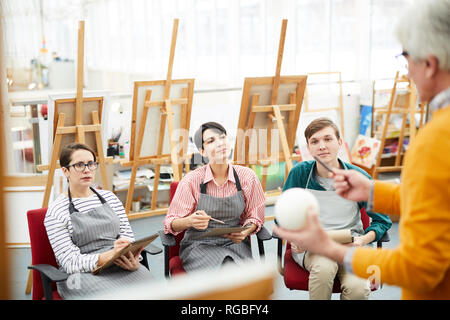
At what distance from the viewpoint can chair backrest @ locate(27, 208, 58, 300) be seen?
2.16 metres

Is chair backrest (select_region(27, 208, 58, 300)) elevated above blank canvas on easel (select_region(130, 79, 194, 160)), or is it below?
below

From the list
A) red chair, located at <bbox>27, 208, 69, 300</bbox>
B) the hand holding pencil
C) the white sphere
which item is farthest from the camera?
red chair, located at <bbox>27, 208, 69, 300</bbox>

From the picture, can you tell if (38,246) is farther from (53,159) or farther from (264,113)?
(264,113)

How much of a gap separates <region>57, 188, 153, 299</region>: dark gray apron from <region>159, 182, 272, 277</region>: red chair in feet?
0.66

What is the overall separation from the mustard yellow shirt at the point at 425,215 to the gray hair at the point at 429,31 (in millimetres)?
120

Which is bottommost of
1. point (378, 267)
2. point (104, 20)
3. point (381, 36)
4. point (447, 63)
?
point (378, 267)

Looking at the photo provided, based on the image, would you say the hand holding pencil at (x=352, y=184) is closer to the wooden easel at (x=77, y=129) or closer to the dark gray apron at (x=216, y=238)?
the dark gray apron at (x=216, y=238)

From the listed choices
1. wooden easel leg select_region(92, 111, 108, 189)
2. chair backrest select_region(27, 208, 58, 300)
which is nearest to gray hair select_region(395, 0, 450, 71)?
chair backrest select_region(27, 208, 58, 300)

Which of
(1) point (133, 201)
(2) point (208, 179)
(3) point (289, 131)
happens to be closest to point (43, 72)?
(1) point (133, 201)

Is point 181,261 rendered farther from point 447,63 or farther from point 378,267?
point 447,63

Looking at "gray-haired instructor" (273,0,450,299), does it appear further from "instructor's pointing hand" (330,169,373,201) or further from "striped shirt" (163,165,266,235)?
"striped shirt" (163,165,266,235)

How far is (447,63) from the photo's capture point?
105 cm

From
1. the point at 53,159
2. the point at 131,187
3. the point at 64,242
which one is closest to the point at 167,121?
the point at 131,187
